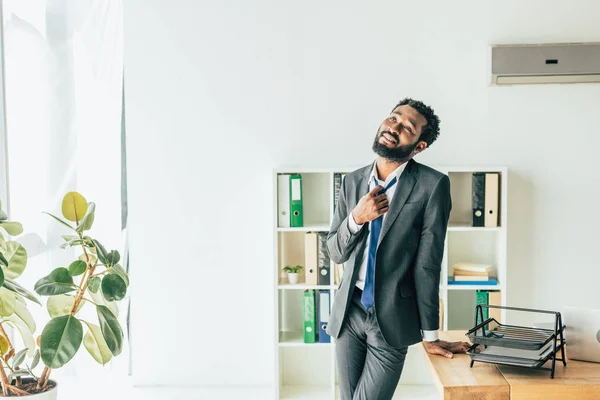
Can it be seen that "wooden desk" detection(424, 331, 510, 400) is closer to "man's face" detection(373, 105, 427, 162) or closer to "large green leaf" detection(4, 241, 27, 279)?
"man's face" detection(373, 105, 427, 162)

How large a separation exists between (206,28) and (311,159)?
1057 mm

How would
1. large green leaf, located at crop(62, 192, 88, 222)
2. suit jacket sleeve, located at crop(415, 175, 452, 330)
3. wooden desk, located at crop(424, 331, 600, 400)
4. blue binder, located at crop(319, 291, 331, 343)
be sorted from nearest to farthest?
1. wooden desk, located at crop(424, 331, 600, 400)
2. suit jacket sleeve, located at crop(415, 175, 452, 330)
3. large green leaf, located at crop(62, 192, 88, 222)
4. blue binder, located at crop(319, 291, 331, 343)

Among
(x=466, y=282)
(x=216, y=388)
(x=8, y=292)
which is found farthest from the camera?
(x=216, y=388)

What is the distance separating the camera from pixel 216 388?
4195 millimetres

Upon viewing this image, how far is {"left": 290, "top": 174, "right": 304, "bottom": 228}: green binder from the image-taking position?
391 centimetres

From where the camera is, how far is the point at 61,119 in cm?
416

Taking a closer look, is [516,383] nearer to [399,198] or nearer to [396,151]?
[399,198]

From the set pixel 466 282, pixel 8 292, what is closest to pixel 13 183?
pixel 8 292

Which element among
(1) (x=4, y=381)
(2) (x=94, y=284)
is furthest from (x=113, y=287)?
(1) (x=4, y=381)

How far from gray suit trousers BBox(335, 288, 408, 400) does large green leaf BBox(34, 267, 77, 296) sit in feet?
4.46

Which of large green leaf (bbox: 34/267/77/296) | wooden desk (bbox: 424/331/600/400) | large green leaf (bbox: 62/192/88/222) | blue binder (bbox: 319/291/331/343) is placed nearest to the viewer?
wooden desk (bbox: 424/331/600/400)

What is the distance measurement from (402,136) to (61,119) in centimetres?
262

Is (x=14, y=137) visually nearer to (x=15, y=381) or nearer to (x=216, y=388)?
(x=15, y=381)

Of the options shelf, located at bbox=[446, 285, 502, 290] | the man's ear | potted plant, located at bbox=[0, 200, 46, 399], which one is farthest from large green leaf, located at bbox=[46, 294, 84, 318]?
shelf, located at bbox=[446, 285, 502, 290]
